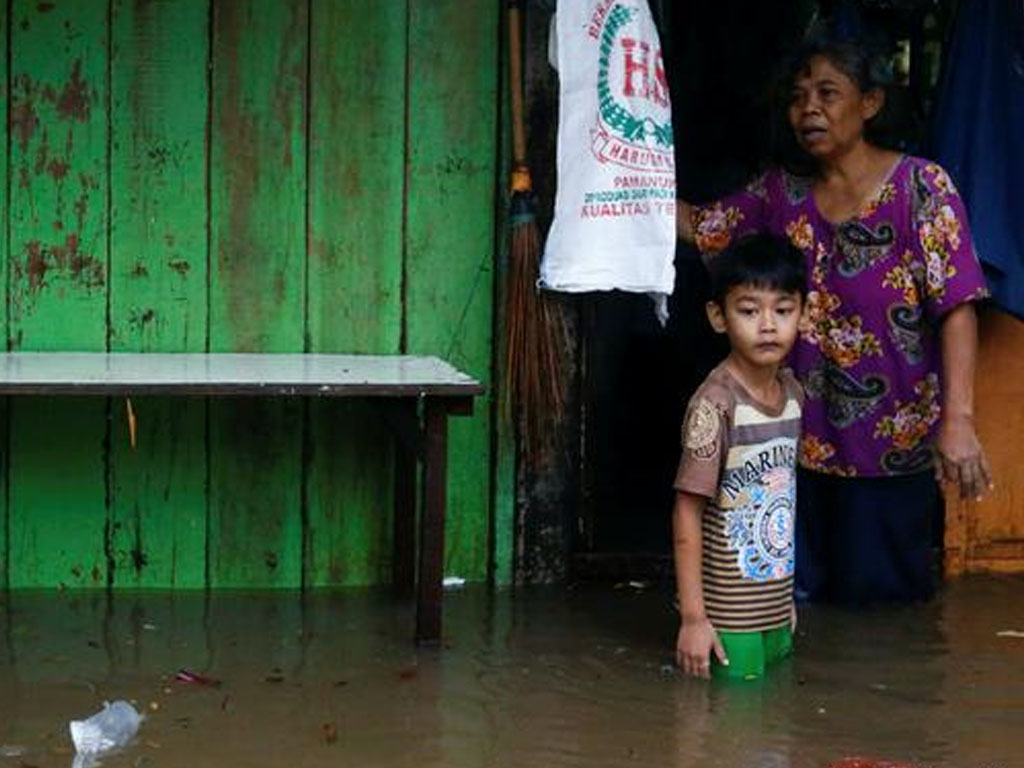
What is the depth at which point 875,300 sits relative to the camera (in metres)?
4.63

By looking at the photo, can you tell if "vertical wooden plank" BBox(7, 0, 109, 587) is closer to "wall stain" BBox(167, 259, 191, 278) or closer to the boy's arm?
"wall stain" BBox(167, 259, 191, 278)

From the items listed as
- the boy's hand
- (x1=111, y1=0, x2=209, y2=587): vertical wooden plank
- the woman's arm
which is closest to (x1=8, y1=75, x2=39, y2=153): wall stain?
(x1=111, y1=0, x2=209, y2=587): vertical wooden plank

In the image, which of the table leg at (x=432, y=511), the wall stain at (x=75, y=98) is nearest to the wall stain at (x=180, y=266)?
the wall stain at (x=75, y=98)

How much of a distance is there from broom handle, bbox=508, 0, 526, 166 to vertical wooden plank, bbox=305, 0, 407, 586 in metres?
0.34

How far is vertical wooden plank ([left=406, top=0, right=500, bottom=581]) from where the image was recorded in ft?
16.1

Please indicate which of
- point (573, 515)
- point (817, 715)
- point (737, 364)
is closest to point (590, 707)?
point (817, 715)

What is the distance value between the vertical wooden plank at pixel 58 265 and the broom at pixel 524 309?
1143 mm

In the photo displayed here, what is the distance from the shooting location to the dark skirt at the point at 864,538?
15.7 ft

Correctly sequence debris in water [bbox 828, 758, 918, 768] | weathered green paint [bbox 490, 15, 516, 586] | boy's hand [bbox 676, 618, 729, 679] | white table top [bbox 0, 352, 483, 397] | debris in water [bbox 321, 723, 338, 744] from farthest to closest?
weathered green paint [bbox 490, 15, 516, 586] < boy's hand [bbox 676, 618, 729, 679] < white table top [bbox 0, 352, 483, 397] < debris in water [bbox 321, 723, 338, 744] < debris in water [bbox 828, 758, 918, 768]

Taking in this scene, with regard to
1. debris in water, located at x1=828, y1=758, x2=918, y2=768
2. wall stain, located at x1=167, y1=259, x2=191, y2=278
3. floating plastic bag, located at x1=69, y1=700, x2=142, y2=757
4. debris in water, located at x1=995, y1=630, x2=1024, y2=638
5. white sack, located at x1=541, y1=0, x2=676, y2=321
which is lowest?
debris in water, located at x1=828, y1=758, x2=918, y2=768

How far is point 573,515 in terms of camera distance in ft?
16.7

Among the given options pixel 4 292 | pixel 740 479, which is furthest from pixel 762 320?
A: pixel 4 292

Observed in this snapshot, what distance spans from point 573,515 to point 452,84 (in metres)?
1.32

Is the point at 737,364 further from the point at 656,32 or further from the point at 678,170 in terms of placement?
the point at 678,170
